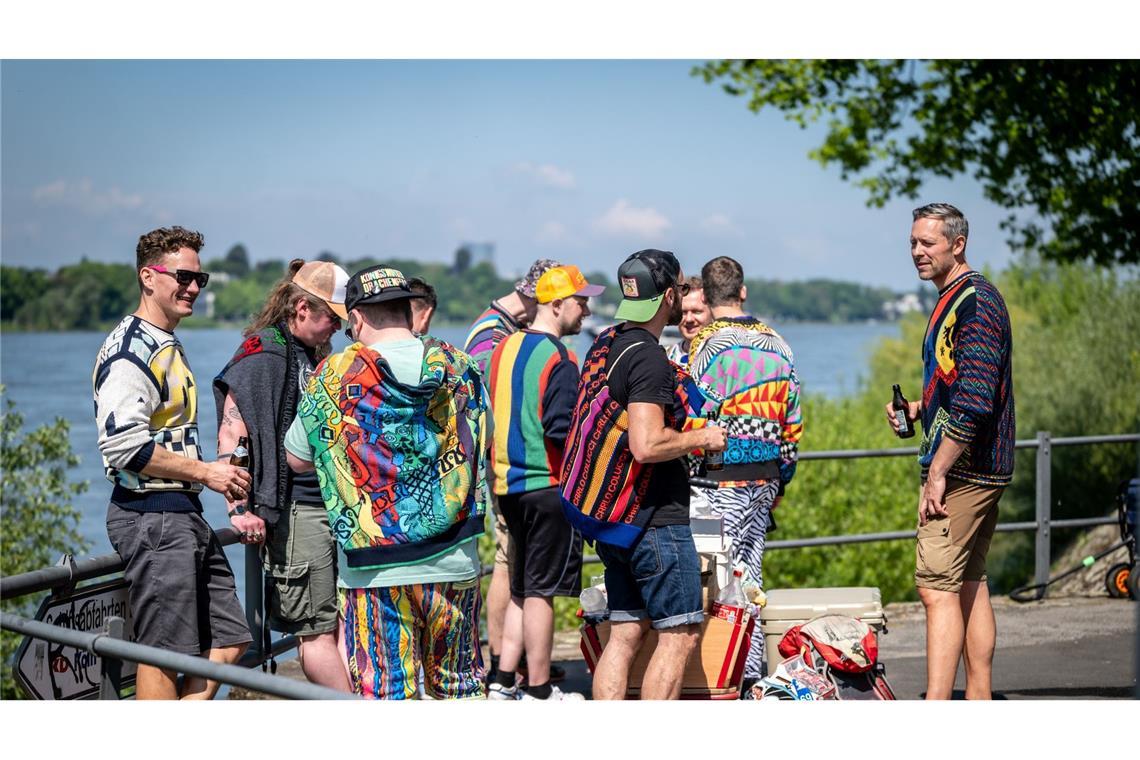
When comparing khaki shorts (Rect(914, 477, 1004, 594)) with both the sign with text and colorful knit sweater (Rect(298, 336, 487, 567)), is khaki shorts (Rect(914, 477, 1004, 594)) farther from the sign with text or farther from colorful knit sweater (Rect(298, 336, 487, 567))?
the sign with text

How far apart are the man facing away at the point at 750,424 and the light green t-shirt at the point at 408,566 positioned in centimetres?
187

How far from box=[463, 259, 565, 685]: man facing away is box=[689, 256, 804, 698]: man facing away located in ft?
3.03

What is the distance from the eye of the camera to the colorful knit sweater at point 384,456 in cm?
404

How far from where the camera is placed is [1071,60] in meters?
11.8

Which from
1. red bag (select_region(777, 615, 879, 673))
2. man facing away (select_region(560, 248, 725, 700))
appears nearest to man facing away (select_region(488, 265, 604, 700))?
man facing away (select_region(560, 248, 725, 700))

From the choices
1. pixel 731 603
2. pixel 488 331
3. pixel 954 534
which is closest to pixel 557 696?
pixel 731 603

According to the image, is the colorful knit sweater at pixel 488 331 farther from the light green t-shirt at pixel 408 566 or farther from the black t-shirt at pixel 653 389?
the light green t-shirt at pixel 408 566

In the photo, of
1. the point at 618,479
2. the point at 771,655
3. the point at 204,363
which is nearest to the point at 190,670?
the point at 618,479

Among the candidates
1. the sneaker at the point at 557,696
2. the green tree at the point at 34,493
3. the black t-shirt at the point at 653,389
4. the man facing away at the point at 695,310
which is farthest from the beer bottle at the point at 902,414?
the green tree at the point at 34,493

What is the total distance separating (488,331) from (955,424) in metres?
2.43

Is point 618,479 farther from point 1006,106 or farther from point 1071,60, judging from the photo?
point 1006,106

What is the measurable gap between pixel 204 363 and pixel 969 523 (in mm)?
47474

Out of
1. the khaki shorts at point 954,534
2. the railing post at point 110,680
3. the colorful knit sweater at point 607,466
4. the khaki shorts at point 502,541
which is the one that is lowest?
the railing post at point 110,680

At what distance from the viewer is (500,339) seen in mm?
6234
